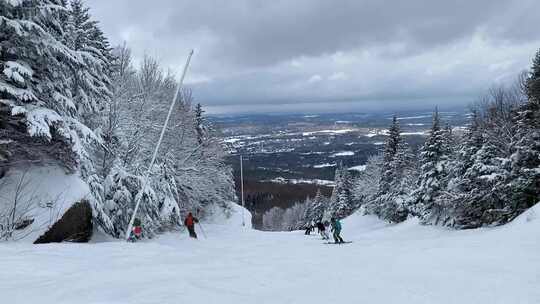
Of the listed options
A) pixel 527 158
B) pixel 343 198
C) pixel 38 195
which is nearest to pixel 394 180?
pixel 527 158

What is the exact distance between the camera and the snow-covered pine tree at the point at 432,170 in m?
29.5

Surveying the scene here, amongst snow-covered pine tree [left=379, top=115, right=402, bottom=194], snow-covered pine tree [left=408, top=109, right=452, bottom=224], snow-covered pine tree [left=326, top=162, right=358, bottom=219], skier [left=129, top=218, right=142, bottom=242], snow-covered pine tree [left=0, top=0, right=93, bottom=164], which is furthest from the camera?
snow-covered pine tree [left=326, top=162, right=358, bottom=219]

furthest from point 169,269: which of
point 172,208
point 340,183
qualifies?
point 340,183

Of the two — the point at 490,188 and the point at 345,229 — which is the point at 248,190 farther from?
the point at 490,188

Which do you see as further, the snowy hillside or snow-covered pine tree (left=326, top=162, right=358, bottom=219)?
snow-covered pine tree (left=326, top=162, right=358, bottom=219)

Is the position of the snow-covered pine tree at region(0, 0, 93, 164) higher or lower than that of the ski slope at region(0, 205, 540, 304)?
higher

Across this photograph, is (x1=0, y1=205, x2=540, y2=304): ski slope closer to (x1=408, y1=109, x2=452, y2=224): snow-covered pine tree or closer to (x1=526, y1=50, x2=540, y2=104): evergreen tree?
(x1=526, y1=50, x2=540, y2=104): evergreen tree

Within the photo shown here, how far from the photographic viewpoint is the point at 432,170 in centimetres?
3100

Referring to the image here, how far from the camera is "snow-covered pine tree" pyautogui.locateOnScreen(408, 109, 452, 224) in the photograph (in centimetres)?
2952

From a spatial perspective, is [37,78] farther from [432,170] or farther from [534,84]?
[432,170]

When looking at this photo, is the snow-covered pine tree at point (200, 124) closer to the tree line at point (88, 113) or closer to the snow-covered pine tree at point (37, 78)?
the tree line at point (88, 113)

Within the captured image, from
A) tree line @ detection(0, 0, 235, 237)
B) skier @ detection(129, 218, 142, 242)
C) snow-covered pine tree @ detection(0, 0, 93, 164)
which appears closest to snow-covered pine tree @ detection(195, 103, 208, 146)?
tree line @ detection(0, 0, 235, 237)

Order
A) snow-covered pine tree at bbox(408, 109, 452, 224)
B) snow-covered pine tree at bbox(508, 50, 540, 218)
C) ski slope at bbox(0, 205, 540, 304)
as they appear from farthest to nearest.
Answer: snow-covered pine tree at bbox(408, 109, 452, 224), snow-covered pine tree at bbox(508, 50, 540, 218), ski slope at bbox(0, 205, 540, 304)

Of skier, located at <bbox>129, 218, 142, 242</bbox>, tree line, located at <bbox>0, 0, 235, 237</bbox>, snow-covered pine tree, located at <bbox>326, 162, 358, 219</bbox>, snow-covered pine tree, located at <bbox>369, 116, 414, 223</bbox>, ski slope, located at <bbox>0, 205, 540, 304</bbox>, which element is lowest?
snow-covered pine tree, located at <bbox>326, 162, 358, 219</bbox>
